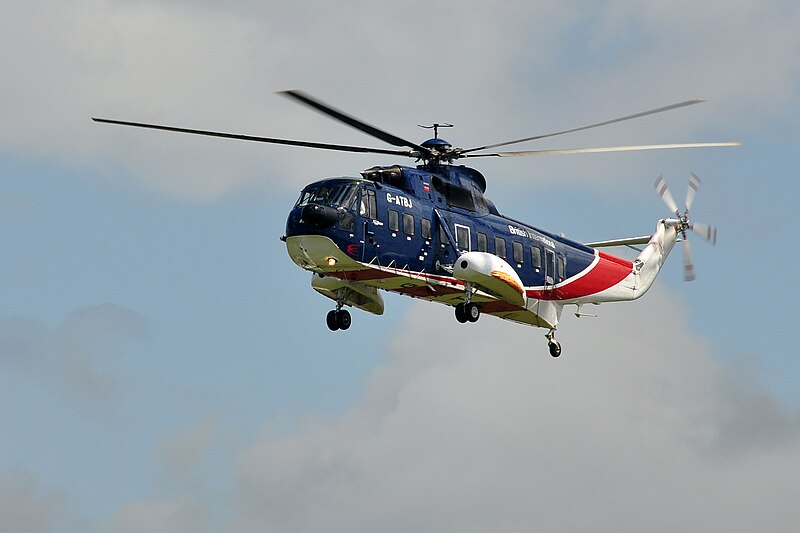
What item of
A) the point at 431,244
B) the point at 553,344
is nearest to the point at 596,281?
the point at 553,344

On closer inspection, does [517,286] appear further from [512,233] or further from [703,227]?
[703,227]

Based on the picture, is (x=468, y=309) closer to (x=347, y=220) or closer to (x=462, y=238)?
(x=462, y=238)

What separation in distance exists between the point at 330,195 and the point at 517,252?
388 inches

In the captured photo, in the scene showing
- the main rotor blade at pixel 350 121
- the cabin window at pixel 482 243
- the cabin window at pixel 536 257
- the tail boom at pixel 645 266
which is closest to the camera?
the main rotor blade at pixel 350 121

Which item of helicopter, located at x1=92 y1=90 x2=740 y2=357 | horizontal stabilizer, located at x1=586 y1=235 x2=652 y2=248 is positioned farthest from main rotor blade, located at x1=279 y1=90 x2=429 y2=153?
horizontal stabilizer, located at x1=586 y1=235 x2=652 y2=248

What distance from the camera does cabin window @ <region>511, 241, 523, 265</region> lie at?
58906 mm

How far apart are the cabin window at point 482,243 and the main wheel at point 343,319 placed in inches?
223

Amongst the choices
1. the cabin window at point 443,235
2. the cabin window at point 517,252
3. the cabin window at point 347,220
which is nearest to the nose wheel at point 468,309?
the cabin window at point 443,235

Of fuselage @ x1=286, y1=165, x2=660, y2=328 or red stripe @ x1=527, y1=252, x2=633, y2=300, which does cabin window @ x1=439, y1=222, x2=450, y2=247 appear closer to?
fuselage @ x1=286, y1=165, x2=660, y2=328

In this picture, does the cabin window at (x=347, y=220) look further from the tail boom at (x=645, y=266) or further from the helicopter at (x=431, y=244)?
the tail boom at (x=645, y=266)

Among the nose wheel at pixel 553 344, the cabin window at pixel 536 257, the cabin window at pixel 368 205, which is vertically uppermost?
the cabin window at pixel 368 205

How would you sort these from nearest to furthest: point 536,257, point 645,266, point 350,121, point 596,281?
point 350,121 → point 536,257 → point 596,281 → point 645,266

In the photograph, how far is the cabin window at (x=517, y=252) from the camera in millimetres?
58906

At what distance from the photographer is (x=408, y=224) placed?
5422cm
